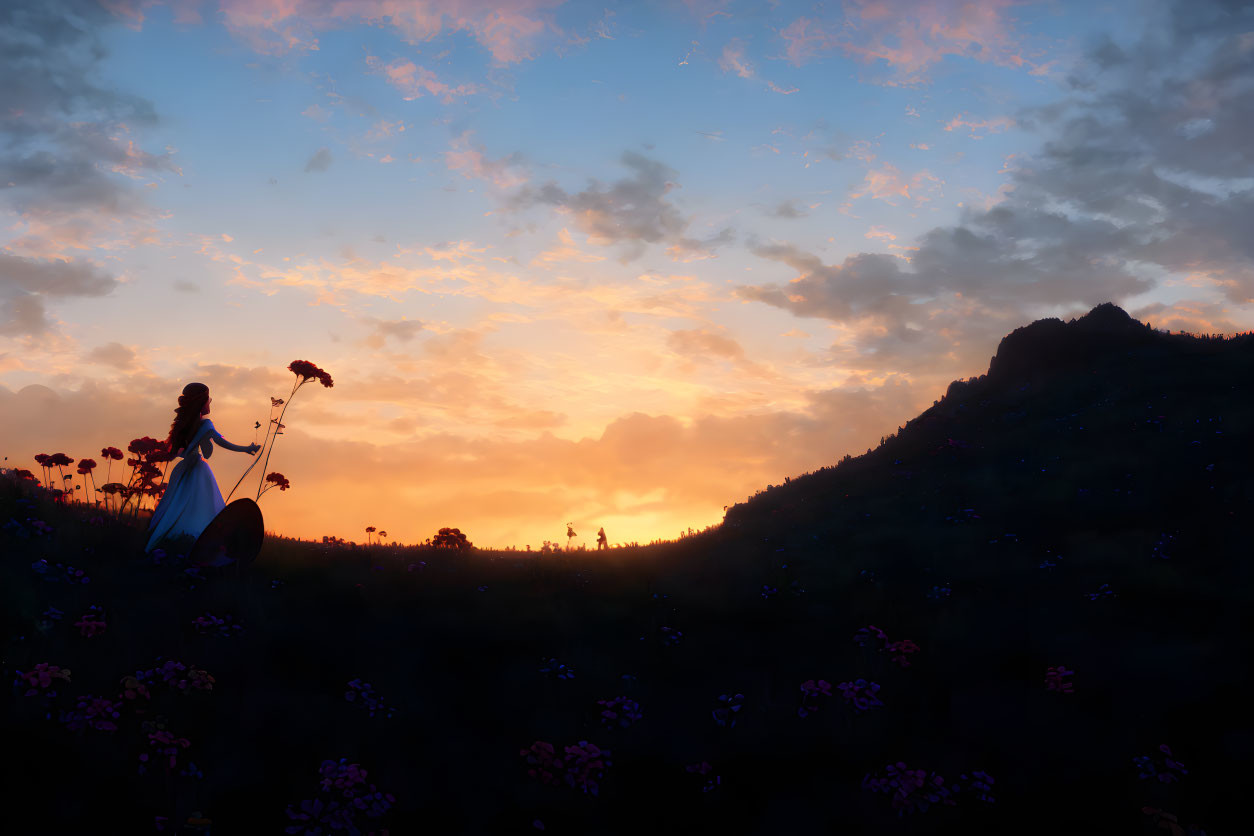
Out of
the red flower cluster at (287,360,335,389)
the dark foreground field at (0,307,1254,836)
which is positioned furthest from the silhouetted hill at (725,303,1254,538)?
the red flower cluster at (287,360,335,389)

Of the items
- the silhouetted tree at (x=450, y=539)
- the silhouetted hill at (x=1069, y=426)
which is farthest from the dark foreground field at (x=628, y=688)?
the silhouetted hill at (x=1069, y=426)

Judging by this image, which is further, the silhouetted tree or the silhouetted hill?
the silhouetted hill

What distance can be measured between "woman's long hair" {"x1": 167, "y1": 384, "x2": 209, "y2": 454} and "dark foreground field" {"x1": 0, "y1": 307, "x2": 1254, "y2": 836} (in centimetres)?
147

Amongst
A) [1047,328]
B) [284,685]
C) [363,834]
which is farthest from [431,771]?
[1047,328]

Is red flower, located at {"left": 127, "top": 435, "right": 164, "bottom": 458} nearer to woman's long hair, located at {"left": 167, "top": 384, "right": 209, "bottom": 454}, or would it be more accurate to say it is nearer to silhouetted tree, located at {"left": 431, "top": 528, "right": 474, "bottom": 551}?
woman's long hair, located at {"left": 167, "top": 384, "right": 209, "bottom": 454}

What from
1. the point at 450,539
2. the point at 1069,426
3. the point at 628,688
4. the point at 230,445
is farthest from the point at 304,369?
the point at 1069,426

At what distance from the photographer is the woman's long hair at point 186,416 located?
11.7 m

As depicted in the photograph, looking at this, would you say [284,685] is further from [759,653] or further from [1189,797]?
[1189,797]

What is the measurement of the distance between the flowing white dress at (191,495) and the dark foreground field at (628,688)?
54 centimetres

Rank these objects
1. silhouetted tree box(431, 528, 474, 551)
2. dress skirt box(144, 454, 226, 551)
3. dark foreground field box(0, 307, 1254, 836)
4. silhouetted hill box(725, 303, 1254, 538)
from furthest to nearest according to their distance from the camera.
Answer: silhouetted hill box(725, 303, 1254, 538) < silhouetted tree box(431, 528, 474, 551) < dress skirt box(144, 454, 226, 551) < dark foreground field box(0, 307, 1254, 836)

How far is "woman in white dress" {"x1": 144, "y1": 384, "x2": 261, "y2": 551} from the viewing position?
11367 millimetres

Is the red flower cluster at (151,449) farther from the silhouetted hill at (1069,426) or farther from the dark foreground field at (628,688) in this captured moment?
the silhouetted hill at (1069,426)

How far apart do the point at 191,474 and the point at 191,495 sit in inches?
13.3

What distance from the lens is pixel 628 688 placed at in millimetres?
9562
